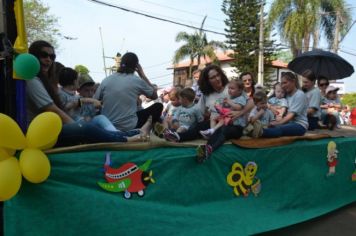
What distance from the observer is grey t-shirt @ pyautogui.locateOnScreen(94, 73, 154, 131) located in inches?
168

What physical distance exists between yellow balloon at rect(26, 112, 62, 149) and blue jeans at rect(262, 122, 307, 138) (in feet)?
9.57

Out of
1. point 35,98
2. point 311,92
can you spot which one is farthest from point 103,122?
point 311,92

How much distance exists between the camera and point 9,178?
2.43 metres

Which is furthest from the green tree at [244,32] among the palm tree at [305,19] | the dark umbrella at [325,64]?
the dark umbrella at [325,64]

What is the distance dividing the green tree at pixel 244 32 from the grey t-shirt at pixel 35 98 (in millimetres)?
30220

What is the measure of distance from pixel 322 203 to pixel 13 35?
436cm

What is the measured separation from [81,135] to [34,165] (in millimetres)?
687

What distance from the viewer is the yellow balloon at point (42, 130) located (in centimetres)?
256

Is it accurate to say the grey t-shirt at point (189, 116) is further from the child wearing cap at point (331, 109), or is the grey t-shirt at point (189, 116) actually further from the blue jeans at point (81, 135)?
the child wearing cap at point (331, 109)

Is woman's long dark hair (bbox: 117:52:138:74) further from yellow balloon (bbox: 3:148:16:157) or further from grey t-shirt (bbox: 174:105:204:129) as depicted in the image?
yellow balloon (bbox: 3:148:16:157)

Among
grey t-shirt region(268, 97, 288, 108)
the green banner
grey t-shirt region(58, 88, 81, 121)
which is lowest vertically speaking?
the green banner

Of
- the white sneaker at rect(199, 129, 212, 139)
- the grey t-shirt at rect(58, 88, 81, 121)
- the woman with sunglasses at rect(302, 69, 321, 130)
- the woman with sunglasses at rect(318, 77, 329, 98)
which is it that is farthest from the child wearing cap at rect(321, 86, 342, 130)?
the grey t-shirt at rect(58, 88, 81, 121)

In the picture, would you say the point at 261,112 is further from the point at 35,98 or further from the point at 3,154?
the point at 3,154

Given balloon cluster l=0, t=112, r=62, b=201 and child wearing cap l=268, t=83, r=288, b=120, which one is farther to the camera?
child wearing cap l=268, t=83, r=288, b=120
